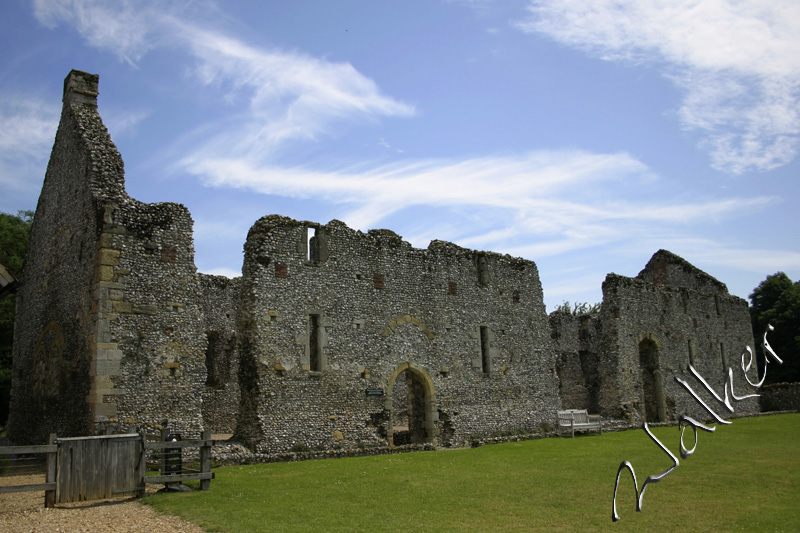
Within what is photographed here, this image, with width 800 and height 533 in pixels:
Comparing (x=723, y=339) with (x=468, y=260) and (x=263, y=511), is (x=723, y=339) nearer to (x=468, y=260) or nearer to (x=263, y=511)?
(x=468, y=260)

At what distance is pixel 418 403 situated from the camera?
20.6m

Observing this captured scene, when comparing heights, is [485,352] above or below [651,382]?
above

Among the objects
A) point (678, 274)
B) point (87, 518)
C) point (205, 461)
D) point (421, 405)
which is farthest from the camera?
point (678, 274)

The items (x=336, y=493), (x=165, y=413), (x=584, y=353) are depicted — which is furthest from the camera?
(x=584, y=353)

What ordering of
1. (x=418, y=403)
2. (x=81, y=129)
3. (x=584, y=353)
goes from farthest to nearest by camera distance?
(x=584, y=353)
(x=418, y=403)
(x=81, y=129)

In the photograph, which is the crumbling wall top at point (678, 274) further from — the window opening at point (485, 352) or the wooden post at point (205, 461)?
the wooden post at point (205, 461)

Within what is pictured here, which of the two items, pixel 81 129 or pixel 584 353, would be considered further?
pixel 584 353

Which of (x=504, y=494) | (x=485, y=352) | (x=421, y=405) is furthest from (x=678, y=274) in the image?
(x=504, y=494)

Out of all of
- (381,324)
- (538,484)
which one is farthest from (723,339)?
(538,484)

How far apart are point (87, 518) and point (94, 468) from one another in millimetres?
1383

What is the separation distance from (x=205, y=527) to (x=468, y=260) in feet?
49.0

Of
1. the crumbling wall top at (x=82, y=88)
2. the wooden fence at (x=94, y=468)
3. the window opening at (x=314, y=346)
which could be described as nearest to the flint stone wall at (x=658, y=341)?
the window opening at (x=314, y=346)

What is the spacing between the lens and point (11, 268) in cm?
2586

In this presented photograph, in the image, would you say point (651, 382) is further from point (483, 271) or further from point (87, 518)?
Result: point (87, 518)
